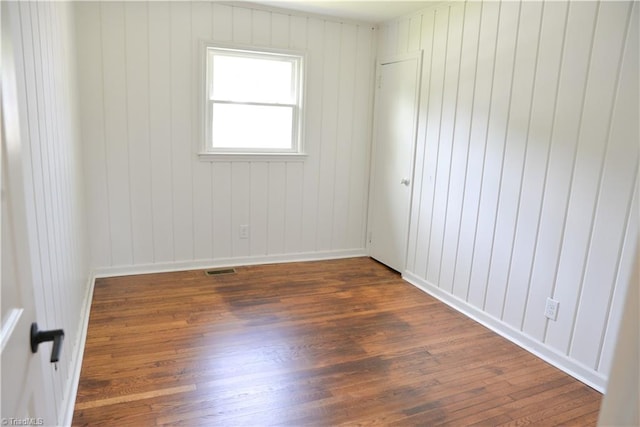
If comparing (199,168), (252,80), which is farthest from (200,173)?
(252,80)

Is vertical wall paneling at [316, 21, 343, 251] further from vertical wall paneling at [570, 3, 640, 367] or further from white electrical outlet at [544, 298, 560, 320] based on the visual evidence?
vertical wall paneling at [570, 3, 640, 367]

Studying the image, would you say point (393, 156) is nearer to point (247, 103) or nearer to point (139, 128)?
point (247, 103)

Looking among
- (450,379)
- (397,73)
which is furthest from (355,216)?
(450,379)

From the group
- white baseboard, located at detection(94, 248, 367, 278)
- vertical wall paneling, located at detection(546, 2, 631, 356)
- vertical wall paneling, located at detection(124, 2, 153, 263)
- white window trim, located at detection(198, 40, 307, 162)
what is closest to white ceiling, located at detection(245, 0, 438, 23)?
white window trim, located at detection(198, 40, 307, 162)

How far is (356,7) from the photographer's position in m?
3.79

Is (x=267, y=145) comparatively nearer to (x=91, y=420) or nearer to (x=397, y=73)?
(x=397, y=73)

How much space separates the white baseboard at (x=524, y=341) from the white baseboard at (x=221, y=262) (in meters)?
1.04

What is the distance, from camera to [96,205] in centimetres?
367

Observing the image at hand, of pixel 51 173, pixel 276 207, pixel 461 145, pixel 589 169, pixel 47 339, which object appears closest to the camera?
pixel 47 339

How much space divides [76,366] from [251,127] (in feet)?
8.25

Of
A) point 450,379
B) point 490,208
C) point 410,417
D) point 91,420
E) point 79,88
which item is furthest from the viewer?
point 79,88

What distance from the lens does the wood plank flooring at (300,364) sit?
2.11 m

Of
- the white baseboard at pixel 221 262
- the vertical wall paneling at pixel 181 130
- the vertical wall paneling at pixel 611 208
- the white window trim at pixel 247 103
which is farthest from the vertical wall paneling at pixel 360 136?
the vertical wall paneling at pixel 611 208

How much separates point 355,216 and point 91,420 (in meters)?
3.20
